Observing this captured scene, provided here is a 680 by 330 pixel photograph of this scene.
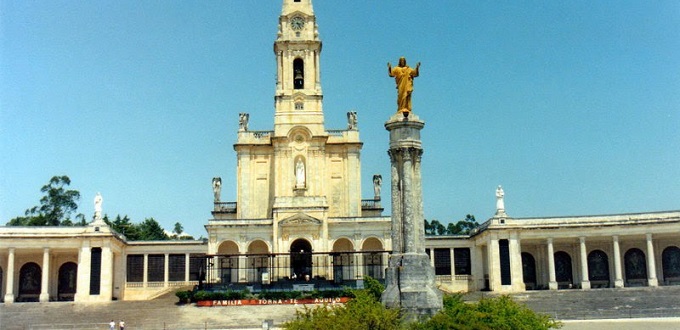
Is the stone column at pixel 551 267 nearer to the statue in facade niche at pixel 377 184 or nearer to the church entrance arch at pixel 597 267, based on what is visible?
the church entrance arch at pixel 597 267

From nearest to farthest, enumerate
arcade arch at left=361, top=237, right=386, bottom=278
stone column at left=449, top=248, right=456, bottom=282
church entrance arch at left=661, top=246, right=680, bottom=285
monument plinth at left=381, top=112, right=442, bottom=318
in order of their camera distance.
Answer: monument plinth at left=381, top=112, right=442, bottom=318 < arcade arch at left=361, top=237, right=386, bottom=278 < church entrance arch at left=661, top=246, right=680, bottom=285 < stone column at left=449, top=248, right=456, bottom=282

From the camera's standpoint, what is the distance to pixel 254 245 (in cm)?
6059

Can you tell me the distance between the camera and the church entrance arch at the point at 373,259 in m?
55.1

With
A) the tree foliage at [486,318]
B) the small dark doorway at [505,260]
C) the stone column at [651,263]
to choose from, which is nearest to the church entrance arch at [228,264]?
the small dark doorway at [505,260]

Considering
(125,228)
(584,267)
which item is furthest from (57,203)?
(584,267)

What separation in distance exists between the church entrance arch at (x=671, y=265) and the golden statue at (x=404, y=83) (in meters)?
39.5

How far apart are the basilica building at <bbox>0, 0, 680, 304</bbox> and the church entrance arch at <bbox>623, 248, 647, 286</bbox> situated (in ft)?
0.27

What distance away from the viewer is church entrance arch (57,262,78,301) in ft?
201

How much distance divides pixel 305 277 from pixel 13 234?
21.6 m

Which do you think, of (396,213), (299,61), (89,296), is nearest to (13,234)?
(89,296)

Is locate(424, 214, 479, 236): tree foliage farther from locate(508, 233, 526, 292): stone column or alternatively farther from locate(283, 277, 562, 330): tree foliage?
locate(283, 277, 562, 330): tree foliage

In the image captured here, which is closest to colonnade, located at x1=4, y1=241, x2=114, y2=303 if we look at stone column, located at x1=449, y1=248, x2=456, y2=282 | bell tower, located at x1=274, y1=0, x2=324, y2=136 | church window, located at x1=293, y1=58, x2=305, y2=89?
bell tower, located at x1=274, y1=0, x2=324, y2=136

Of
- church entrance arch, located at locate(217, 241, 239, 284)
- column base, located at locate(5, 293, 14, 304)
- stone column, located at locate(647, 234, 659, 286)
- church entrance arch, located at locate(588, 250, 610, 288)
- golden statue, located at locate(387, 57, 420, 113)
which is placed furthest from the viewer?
church entrance arch, located at locate(588, 250, 610, 288)

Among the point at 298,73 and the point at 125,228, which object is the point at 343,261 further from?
the point at 125,228
